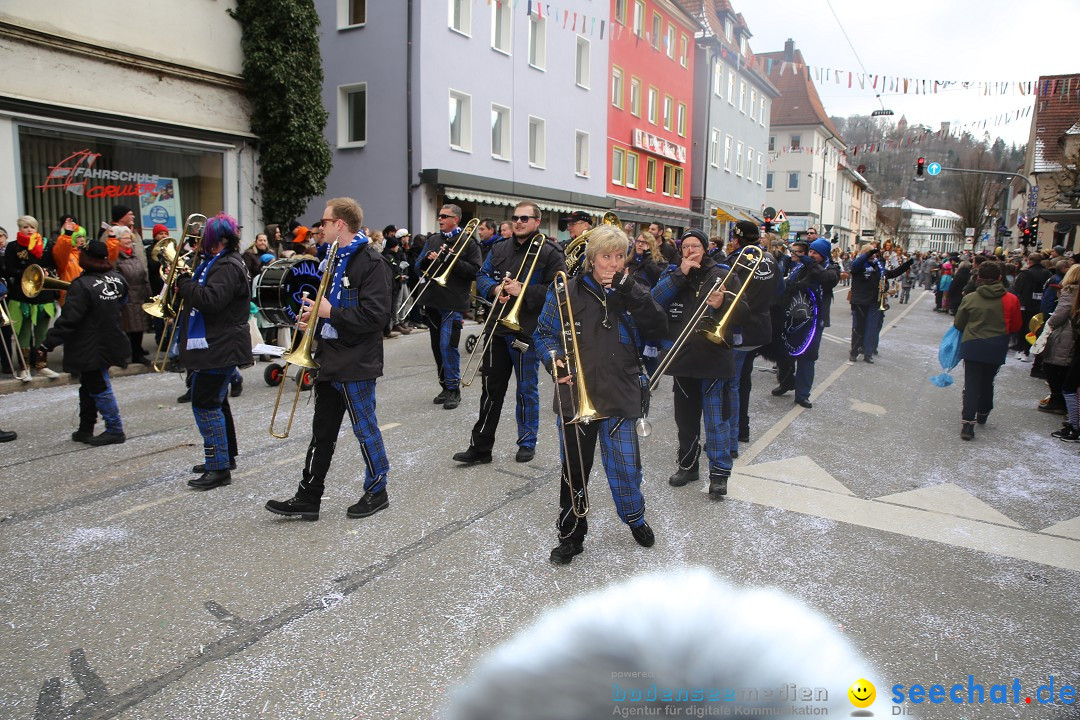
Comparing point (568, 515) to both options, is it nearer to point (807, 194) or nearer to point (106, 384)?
point (106, 384)

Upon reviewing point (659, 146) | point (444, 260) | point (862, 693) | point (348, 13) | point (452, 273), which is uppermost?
point (348, 13)

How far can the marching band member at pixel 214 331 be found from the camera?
4.98 meters

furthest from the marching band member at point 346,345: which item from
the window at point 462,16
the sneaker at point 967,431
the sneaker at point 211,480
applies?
the window at point 462,16

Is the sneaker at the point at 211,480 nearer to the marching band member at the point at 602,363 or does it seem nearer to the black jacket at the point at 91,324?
the black jacket at the point at 91,324

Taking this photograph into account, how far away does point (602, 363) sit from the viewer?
407cm

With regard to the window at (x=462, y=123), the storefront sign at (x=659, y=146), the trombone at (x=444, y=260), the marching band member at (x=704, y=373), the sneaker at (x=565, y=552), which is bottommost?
the sneaker at (x=565, y=552)

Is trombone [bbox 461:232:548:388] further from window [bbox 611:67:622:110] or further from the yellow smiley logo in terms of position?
window [bbox 611:67:622:110]

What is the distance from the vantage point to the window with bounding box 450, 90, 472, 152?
20891mm

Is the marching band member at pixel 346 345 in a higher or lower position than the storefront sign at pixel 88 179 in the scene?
lower

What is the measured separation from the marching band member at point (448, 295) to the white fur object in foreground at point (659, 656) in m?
4.24

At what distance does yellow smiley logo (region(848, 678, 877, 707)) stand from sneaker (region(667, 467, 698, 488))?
254 cm

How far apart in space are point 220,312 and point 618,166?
26.6 m

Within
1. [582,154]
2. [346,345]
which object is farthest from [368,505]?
[582,154]

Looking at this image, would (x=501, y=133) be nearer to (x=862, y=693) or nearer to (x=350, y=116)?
(x=350, y=116)
